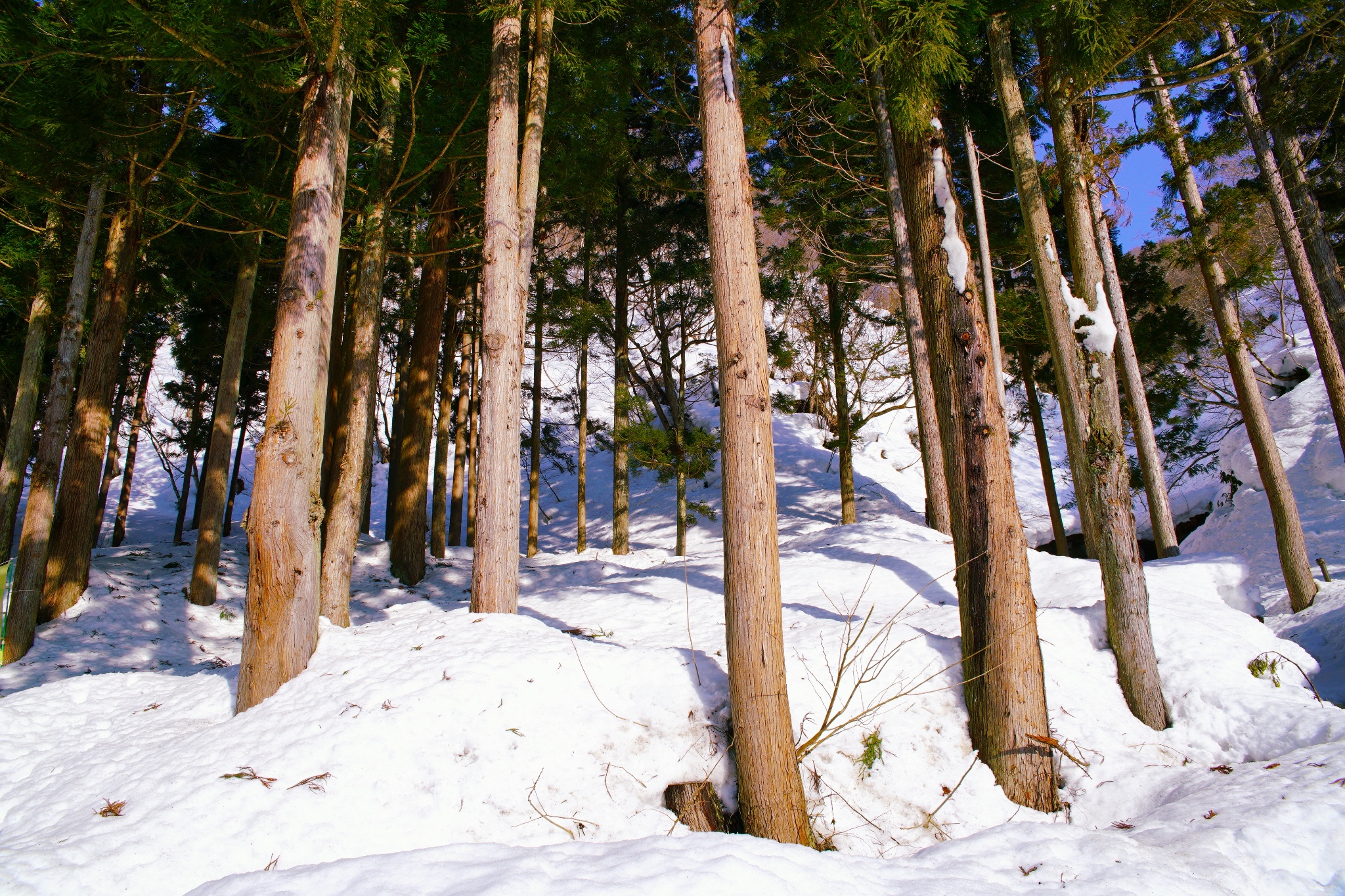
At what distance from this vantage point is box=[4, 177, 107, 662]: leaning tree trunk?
6879mm

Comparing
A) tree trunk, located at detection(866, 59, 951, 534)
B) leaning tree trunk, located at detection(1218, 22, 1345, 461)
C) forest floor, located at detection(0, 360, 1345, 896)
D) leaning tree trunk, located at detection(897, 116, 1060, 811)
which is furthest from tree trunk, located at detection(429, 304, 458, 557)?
leaning tree trunk, located at detection(1218, 22, 1345, 461)

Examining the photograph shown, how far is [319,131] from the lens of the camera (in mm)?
4371

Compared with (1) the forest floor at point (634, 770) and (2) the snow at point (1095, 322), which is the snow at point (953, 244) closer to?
(2) the snow at point (1095, 322)

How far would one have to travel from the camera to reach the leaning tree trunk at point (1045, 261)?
4.45 metres

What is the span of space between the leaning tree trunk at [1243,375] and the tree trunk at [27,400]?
13993 mm

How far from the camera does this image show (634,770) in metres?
3.16

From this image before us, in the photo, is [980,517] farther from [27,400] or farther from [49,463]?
[27,400]

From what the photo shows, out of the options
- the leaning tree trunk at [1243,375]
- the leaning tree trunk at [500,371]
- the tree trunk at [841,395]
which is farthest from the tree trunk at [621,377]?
the leaning tree trunk at [1243,375]

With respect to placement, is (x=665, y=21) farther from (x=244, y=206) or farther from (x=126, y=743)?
(x=126, y=743)

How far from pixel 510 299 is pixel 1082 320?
451 centimetres

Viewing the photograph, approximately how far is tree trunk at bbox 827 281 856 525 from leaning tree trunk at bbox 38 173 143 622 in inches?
430

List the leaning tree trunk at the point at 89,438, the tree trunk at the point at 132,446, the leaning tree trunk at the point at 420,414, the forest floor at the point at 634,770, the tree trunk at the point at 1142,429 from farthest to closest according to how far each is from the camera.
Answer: the tree trunk at the point at 132,446 < the leaning tree trunk at the point at 420,414 < the tree trunk at the point at 1142,429 < the leaning tree trunk at the point at 89,438 < the forest floor at the point at 634,770

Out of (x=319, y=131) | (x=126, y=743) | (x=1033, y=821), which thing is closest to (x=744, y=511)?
(x=1033, y=821)

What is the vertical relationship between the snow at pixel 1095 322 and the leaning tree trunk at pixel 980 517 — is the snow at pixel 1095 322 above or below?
above
